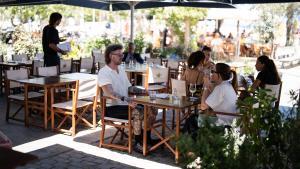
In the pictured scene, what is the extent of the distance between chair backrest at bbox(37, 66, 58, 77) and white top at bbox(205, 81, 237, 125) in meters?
3.38

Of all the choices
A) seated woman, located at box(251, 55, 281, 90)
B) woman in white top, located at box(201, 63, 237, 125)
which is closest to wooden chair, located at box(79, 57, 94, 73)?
seated woman, located at box(251, 55, 281, 90)

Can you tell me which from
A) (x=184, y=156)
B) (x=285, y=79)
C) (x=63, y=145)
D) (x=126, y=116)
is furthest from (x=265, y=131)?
(x=285, y=79)

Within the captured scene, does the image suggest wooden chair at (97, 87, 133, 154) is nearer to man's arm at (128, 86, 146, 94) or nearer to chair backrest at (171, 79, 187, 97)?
man's arm at (128, 86, 146, 94)

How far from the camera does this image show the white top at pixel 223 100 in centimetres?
489

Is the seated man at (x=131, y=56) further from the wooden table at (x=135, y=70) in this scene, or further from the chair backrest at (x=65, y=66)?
the chair backrest at (x=65, y=66)

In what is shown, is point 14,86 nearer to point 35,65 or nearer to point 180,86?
point 35,65

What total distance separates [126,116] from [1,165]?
329 cm

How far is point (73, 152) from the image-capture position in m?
5.46

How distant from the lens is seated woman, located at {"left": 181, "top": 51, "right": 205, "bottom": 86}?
6.64 m

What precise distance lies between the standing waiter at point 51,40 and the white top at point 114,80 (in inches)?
98.1

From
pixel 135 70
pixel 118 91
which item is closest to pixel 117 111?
pixel 118 91

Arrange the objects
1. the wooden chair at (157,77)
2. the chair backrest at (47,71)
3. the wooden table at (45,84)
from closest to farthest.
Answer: the wooden table at (45,84), the chair backrest at (47,71), the wooden chair at (157,77)

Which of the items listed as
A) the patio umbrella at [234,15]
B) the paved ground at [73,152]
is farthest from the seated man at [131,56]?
the patio umbrella at [234,15]

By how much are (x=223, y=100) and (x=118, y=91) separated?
5.00 feet
